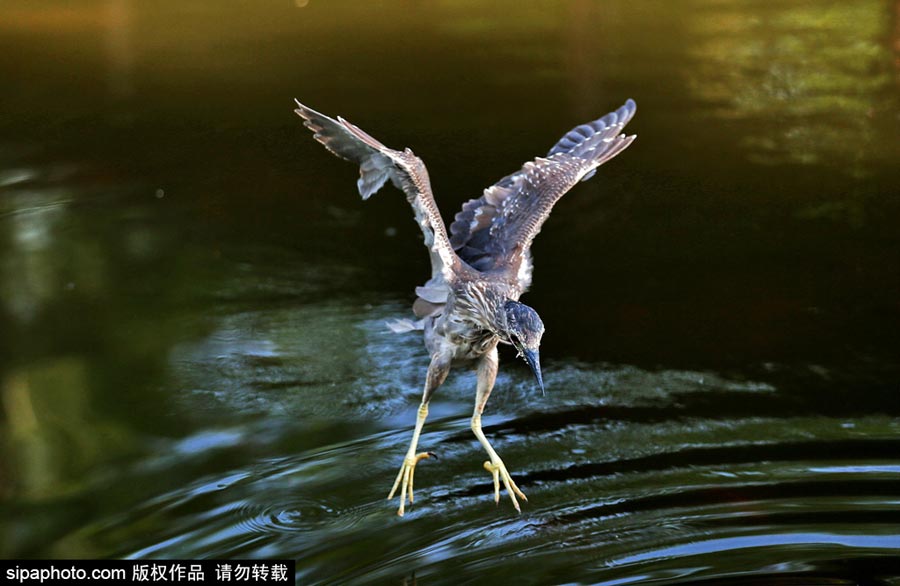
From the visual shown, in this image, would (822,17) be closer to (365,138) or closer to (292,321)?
(292,321)

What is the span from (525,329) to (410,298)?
311 cm

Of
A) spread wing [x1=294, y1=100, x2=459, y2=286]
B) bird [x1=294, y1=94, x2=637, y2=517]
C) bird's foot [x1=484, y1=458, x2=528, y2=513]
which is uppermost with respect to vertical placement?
spread wing [x1=294, y1=100, x2=459, y2=286]

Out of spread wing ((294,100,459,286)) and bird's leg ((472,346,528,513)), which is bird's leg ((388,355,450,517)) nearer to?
bird's leg ((472,346,528,513))

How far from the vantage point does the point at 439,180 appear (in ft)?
30.1

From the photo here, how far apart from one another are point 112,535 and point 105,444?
897mm

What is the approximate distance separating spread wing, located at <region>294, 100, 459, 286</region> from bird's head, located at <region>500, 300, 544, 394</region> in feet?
1.99

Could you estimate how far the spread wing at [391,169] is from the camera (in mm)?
5160

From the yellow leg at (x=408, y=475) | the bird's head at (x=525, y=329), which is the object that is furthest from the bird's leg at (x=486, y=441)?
the bird's head at (x=525, y=329)

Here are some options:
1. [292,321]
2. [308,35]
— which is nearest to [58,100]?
[308,35]

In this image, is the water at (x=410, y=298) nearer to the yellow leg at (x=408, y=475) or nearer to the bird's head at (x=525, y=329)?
the yellow leg at (x=408, y=475)

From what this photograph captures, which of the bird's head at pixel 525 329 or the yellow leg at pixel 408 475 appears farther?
the yellow leg at pixel 408 475

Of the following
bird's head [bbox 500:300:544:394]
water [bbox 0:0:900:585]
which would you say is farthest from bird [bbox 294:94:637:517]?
water [bbox 0:0:900:585]

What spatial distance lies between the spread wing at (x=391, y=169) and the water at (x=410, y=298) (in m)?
1.21

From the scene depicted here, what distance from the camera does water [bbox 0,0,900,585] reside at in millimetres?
5355
